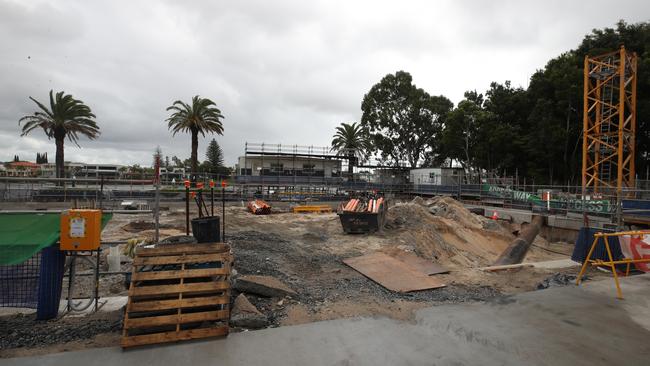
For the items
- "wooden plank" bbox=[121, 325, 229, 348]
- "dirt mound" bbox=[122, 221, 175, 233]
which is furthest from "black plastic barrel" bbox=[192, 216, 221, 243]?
"dirt mound" bbox=[122, 221, 175, 233]

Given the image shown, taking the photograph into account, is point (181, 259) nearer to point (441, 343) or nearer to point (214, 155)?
point (441, 343)

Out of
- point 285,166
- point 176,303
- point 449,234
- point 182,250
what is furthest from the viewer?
point 285,166

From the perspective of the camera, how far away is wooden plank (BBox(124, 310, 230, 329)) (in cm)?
421

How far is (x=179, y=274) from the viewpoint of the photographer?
4.82m

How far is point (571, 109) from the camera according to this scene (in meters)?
29.4

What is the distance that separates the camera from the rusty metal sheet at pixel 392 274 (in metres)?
6.84

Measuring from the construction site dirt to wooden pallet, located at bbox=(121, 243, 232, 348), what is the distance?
52 centimetres

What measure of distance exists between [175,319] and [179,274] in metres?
0.70

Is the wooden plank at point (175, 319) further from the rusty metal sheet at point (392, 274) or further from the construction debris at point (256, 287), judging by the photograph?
the rusty metal sheet at point (392, 274)

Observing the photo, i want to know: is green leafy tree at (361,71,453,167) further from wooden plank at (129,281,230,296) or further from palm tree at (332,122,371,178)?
→ wooden plank at (129,281,230,296)

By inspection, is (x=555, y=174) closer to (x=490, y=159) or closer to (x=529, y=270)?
(x=490, y=159)

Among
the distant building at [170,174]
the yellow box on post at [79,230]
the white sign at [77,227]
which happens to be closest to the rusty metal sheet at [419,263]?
the yellow box on post at [79,230]

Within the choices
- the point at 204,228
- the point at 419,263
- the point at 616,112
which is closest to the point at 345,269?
the point at 419,263

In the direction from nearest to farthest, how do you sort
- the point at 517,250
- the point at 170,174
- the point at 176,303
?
the point at 176,303 < the point at 517,250 < the point at 170,174
